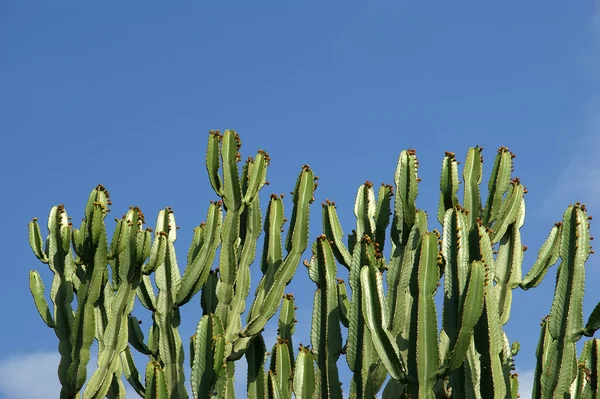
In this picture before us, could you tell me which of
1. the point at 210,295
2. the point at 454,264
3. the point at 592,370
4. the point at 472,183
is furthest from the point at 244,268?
the point at 592,370

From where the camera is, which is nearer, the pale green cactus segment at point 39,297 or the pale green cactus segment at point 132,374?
the pale green cactus segment at point 39,297

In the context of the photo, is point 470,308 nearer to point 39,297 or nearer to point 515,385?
point 515,385

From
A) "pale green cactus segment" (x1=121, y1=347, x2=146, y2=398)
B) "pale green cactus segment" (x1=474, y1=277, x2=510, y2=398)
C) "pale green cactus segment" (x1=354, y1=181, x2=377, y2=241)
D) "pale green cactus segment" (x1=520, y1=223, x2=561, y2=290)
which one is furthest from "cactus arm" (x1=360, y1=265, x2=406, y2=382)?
"pale green cactus segment" (x1=121, y1=347, x2=146, y2=398)

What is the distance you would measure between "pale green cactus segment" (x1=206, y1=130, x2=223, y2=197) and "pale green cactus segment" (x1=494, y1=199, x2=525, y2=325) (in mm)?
2620

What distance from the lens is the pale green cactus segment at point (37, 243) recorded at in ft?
28.5

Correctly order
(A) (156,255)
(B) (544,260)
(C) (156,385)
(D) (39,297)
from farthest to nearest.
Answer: (B) (544,260), (D) (39,297), (A) (156,255), (C) (156,385)

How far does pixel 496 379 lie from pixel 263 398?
7.15 feet

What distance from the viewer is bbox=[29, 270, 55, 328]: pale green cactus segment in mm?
8292

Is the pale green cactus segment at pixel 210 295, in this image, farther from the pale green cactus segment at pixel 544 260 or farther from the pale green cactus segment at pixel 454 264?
the pale green cactus segment at pixel 544 260

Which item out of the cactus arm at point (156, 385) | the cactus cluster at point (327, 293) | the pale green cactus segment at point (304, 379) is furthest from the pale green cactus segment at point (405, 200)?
the cactus arm at point (156, 385)

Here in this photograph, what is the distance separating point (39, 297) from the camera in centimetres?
848

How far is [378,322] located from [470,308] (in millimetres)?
682

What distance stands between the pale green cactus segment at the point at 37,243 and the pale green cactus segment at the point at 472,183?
12.7 feet

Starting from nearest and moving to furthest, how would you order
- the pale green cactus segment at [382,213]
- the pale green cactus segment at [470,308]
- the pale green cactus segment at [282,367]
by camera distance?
the pale green cactus segment at [470,308] → the pale green cactus segment at [282,367] → the pale green cactus segment at [382,213]
